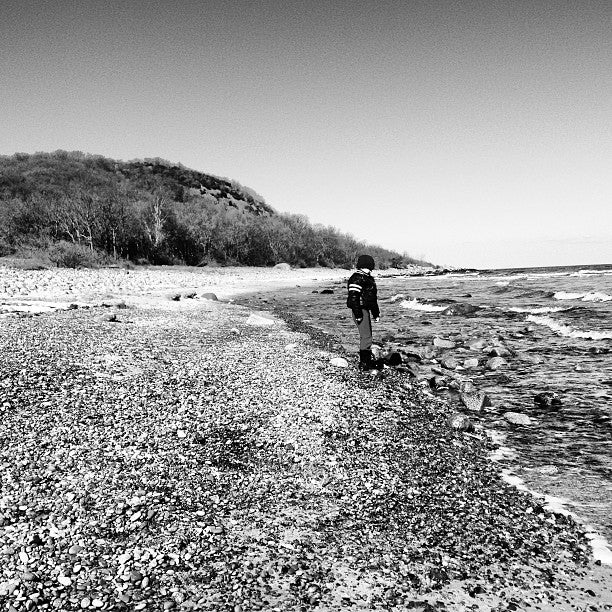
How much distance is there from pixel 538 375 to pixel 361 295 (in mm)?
4696

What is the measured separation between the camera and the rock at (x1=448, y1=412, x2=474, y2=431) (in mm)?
7422

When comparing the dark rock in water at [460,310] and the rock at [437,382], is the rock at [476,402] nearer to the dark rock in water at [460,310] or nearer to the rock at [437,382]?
the rock at [437,382]

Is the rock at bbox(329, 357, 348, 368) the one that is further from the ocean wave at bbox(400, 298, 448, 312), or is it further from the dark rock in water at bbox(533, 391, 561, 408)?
the ocean wave at bbox(400, 298, 448, 312)

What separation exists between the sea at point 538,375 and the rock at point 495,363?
132 millimetres

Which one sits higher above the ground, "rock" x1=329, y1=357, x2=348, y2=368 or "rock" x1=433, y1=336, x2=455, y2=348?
"rock" x1=329, y1=357, x2=348, y2=368

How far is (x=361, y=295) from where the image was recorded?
36.7 feet

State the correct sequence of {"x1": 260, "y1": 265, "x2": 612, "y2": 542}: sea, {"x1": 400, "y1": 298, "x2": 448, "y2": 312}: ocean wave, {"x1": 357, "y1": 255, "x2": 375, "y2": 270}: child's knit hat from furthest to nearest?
1. {"x1": 400, "y1": 298, "x2": 448, "y2": 312}: ocean wave
2. {"x1": 357, "y1": 255, "x2": 375, "y2": 270}: child's knit hat
3. {"x1": 260, "y1": 265, "x2": 612, "y2": 542}: sea

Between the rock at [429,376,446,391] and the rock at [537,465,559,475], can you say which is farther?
the rock at [429,376,446,391]

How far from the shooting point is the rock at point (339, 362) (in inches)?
448

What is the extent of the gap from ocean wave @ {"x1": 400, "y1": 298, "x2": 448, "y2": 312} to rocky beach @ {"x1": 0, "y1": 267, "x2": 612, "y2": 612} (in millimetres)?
18527

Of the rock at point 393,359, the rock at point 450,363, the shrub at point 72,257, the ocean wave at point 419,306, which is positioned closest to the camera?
the rock at point 393,359

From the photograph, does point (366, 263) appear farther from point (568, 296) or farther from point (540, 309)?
point (568, 296)

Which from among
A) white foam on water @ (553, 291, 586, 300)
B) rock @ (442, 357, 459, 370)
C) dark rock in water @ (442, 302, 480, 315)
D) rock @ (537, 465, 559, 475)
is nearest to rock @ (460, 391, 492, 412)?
rock @ (537, 465, 559, 475)

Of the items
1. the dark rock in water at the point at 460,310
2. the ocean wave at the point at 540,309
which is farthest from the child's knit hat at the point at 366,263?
the ocean wave at the point at 540,309
